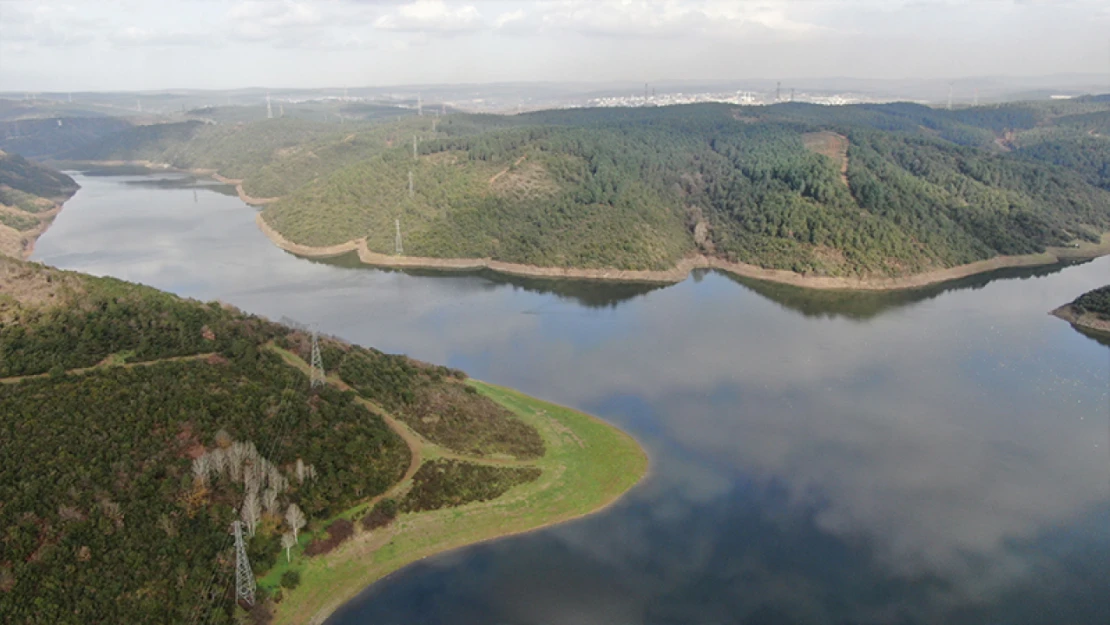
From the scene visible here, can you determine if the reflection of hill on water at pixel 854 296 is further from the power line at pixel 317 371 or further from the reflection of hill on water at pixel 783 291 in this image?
the power line at pixel 317 371

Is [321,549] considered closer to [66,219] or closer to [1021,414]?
[1021,414]

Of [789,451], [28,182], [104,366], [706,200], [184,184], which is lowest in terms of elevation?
[789,451]

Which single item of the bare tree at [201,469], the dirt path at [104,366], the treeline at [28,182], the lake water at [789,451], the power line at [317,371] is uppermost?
the treeline at [28,182]

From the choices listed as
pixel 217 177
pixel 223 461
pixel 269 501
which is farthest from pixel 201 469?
pixel 217 177

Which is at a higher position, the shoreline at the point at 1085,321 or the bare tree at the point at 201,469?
the bare tree at the point at 201,469

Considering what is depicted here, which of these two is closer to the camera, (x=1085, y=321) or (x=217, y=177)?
(x=1085, y=321)

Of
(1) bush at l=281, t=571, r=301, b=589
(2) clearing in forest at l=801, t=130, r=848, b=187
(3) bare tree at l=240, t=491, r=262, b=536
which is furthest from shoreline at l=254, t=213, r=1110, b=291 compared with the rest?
(1) bush at l=281, t=571, r=301, b=589

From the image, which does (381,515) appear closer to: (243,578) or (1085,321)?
(243,578)

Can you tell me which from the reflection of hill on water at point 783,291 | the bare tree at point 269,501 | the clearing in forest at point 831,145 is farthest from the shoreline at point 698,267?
the bare tree at point 269,501

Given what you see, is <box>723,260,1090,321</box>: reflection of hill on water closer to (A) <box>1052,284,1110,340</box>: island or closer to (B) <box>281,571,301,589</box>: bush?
(A) <box>1052,284,1110,340</box>: island
